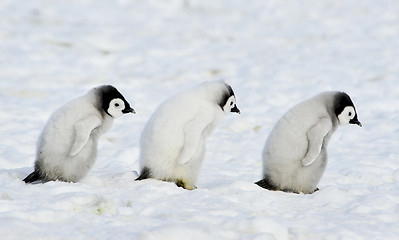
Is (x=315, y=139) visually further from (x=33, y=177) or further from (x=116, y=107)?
(x=33, y=177)

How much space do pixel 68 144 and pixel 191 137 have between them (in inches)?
34.7

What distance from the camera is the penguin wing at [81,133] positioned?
434cm

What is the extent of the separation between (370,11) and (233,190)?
37.7 ft

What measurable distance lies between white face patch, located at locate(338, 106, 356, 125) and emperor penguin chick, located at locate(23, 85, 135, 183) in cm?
195

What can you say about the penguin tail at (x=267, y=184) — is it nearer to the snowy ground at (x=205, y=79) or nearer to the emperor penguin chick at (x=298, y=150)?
the emperor penguin chick at (x=298, y=150)

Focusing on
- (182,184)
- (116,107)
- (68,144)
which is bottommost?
(182,184)

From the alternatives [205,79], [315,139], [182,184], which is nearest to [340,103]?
[315,139]

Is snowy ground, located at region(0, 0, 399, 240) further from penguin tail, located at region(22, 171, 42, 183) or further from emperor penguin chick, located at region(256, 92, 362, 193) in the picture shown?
emperor penguin chick, located at region(256, 92, 362, 193)

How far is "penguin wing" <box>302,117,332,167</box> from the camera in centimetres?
468

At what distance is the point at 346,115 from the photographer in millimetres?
5086

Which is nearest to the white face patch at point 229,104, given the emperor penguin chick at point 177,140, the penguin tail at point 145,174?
the emperor penguin chick at point 177,140

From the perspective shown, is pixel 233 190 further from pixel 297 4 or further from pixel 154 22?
pixel 297 4

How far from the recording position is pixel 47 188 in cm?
411

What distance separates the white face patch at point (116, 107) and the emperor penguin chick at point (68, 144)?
0.12 meters
